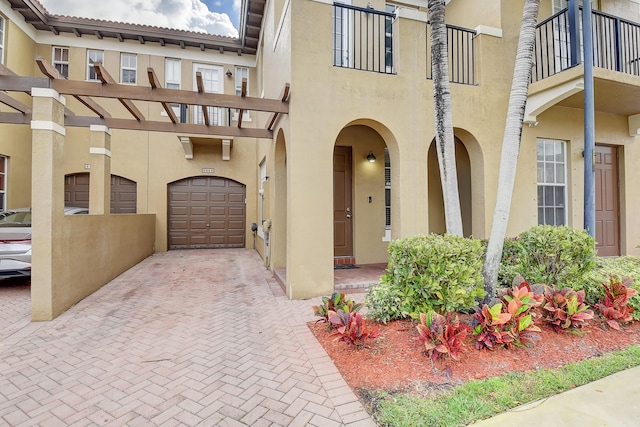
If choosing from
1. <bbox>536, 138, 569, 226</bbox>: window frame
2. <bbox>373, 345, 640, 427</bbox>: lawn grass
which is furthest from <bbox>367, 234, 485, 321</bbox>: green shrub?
<bbox>536, 138, 569, 226</bbox>: window frame

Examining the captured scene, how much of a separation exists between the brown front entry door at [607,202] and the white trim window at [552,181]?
3.99 feet

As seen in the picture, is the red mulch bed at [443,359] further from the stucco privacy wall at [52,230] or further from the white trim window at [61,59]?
the white trim window at [61,59]

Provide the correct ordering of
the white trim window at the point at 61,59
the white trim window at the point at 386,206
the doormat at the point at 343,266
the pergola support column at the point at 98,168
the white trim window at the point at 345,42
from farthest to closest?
the white trim window at the point at 61,59, the white trim window at the point at 386,206, the white trim window at the point at 345,42, the doormat at the point at 343,266, the pergola support column at the point at 98,168

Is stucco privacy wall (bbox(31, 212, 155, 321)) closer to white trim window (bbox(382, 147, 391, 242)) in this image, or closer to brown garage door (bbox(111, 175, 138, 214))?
brown garage door (bbox(111, 175, 138, 214))

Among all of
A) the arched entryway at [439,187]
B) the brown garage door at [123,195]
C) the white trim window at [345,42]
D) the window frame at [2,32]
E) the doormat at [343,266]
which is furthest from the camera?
the brown garage door at [123,195]

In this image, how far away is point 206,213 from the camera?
447 inches

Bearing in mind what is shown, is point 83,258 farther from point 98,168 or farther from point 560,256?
point 560,256

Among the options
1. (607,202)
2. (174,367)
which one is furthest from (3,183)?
(607,202)

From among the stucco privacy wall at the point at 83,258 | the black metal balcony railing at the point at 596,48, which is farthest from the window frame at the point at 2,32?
the black metal balcony railing at the point at 596,48

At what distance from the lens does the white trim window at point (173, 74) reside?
11.0 meters

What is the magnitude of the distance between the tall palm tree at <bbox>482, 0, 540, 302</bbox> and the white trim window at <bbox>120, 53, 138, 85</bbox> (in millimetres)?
11498

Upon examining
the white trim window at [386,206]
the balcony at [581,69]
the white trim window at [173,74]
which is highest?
the white trim window at [173,74]

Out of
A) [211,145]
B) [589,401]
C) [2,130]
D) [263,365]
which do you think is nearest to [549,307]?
[589,401]

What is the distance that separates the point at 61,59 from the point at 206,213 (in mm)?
6798
